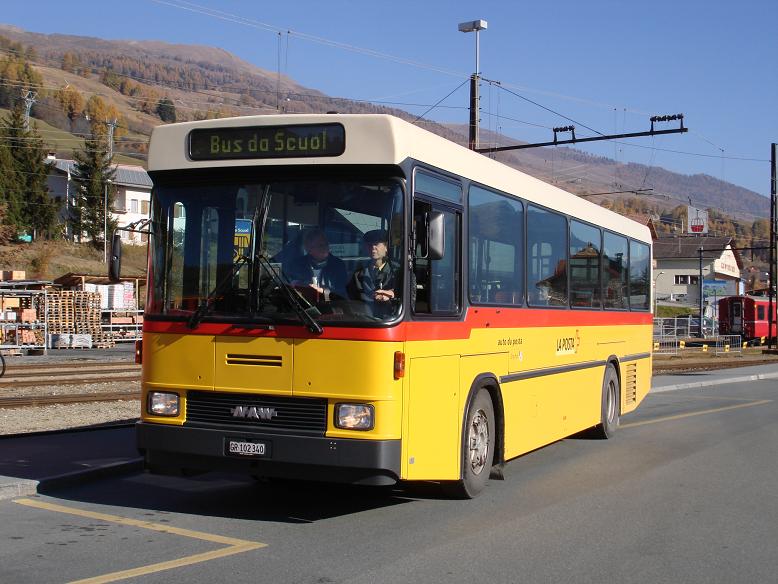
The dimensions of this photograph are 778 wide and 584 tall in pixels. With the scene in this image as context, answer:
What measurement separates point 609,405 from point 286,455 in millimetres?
7861

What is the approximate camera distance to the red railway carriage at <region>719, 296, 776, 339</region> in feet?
217

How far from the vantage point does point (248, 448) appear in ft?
25.0

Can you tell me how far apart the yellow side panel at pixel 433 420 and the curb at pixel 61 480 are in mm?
3666

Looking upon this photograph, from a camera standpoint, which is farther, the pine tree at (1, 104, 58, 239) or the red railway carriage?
the pine tree at (1, 104, 58, 239)

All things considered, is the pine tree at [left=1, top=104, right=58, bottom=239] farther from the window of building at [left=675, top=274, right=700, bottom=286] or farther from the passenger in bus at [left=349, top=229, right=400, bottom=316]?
the window of building at [left=675, top=274, right=700, bottom=286]

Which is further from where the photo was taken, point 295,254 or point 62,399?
point 62,399

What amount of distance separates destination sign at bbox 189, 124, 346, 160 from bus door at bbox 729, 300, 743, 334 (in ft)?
209

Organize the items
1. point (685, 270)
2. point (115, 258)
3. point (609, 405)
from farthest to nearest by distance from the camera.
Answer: point (685, 270) → point (609, 405) → point (115, 258)

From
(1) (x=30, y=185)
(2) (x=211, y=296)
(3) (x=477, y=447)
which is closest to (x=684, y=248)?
(1) (x=30, y=185)

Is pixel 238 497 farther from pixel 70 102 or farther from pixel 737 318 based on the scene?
pixel 70 102

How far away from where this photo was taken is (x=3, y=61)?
15300cm

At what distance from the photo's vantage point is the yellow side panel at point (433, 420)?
7.78m

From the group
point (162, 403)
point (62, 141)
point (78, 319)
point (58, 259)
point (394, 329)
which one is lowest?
point (162, 403)

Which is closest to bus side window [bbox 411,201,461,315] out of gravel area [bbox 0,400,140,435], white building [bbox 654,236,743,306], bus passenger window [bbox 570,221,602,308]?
bus passenger window [bbox 570,221,602,308]
